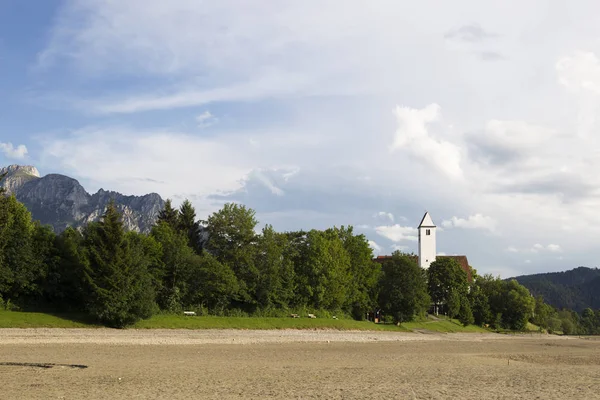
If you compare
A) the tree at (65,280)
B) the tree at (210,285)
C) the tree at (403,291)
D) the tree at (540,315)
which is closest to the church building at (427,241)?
the tree at (540,315)

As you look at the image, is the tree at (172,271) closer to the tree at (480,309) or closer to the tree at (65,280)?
the tree at (65,280)

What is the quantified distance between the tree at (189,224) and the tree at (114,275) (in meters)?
28.7

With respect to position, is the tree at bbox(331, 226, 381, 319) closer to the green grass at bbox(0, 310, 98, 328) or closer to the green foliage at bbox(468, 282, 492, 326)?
the green foliage at bbox(468, 282, 492, 326)

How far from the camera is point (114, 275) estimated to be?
44.3m

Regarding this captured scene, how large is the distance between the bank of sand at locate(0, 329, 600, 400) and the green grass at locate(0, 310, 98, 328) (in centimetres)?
207

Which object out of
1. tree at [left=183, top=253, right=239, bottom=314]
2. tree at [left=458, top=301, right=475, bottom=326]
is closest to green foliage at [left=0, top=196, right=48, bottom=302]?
tree at [left=183, top=253, right=239, bottom=314]

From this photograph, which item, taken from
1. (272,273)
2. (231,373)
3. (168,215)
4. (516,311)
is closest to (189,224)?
(168,215)

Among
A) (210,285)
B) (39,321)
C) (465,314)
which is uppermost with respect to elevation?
(210,285)

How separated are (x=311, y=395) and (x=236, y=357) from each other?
13.9 m

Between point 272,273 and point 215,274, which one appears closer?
point 215,274

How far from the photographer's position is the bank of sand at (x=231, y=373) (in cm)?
1812

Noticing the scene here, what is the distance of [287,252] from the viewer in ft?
247

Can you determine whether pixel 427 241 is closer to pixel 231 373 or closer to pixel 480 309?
pixel 480 309

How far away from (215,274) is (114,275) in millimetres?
16131
